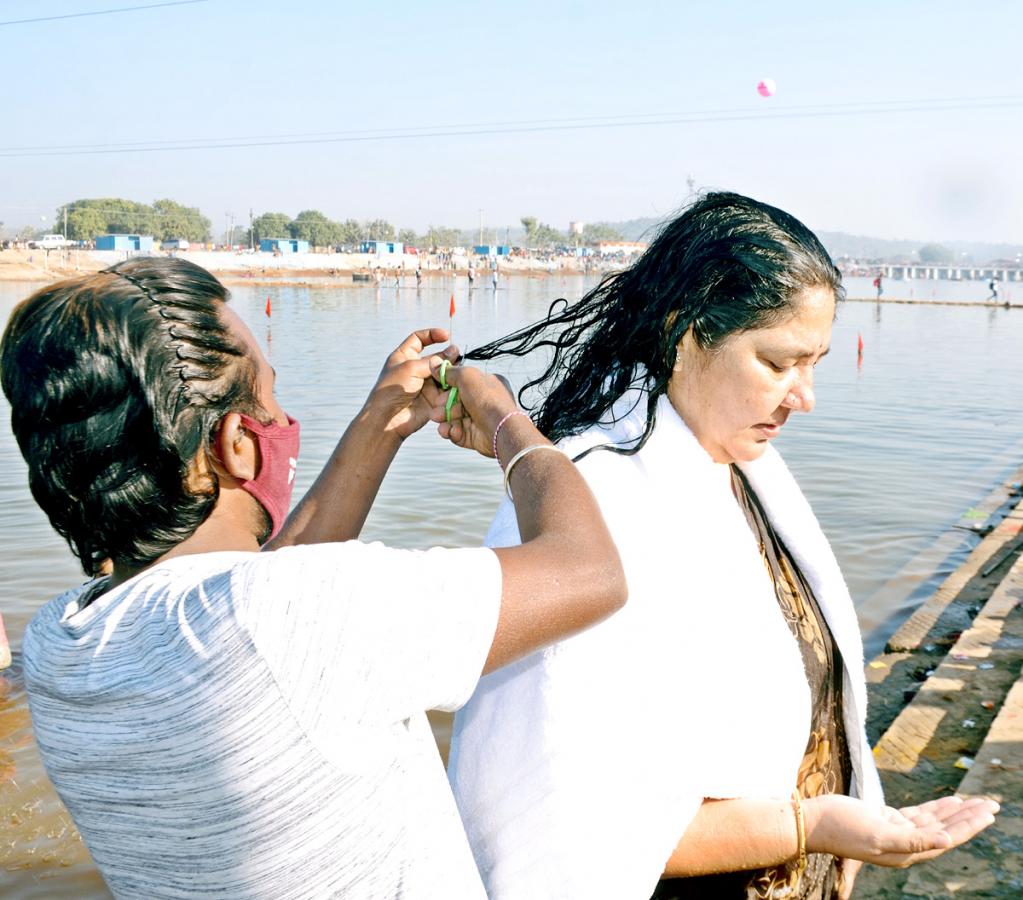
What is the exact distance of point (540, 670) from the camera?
185cm

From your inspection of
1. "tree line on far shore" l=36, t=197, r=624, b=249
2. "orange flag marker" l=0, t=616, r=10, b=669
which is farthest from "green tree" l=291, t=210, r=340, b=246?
"orange flag marker" l=0, t=616, r=10, b=669

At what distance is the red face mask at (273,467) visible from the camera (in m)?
1.69

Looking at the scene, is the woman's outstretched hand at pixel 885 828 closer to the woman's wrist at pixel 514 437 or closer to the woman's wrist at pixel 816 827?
the woman's wrist at pixel 816 827

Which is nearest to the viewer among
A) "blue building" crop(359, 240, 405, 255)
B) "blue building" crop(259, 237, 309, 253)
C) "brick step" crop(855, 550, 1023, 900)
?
"brick step" crop(855, 550, 1023, 900)

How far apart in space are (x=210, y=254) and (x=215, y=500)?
112 meters

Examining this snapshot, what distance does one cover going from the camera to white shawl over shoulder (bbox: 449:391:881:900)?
1.84 meters

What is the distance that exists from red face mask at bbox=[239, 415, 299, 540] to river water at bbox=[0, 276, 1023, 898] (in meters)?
0.86

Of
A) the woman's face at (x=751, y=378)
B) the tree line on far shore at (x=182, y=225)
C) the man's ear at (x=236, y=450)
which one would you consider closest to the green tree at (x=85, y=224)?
the tree line on far shore at (x=182, y=225)

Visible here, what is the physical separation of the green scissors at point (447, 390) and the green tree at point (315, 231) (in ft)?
551

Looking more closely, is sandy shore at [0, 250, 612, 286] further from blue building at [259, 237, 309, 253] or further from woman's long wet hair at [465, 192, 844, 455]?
woman's long wet hair at [465, 192, 844, 455]

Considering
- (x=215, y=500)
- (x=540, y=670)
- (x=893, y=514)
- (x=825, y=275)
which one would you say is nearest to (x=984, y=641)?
(x=825, y=275)

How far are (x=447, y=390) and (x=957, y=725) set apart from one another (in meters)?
3.38

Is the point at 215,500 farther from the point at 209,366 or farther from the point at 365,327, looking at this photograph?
the point at 365,327

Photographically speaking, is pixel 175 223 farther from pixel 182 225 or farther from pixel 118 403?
pixel 118 403
